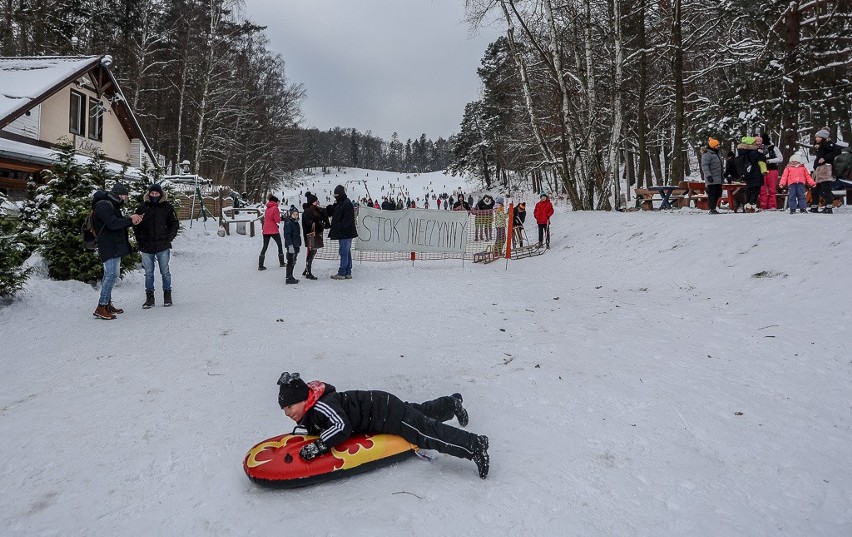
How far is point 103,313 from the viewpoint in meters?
7.20

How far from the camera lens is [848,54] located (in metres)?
16.2

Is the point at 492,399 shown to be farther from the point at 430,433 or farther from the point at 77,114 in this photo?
the point at 77,114

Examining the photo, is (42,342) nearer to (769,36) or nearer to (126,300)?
(126,300)

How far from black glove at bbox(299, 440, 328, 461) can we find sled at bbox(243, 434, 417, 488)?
0.11ft

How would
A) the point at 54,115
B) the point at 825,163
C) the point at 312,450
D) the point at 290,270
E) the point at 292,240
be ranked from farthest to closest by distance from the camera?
1. the point at 54,115
2. the point at 292,240
3. the point at 290,270
4. the point at 825,163
5. the point at 312,450

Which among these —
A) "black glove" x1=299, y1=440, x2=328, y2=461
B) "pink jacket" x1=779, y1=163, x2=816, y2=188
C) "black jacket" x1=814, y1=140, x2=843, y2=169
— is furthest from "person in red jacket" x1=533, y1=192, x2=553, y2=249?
"black glove" x1=299, y1=440, x2=328, y2=461

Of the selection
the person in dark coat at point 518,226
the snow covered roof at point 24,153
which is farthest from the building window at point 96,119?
the person in dark coat at point 518,226

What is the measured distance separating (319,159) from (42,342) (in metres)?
133

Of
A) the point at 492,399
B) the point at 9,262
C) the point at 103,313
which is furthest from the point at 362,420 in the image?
the point at 9,262

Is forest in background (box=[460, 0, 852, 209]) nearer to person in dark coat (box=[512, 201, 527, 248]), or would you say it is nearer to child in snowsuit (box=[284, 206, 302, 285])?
person in dark coat (box=[512, 201, 527, 248])

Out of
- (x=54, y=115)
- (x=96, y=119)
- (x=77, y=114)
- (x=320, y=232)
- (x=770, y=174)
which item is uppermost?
(x=96, y=119)

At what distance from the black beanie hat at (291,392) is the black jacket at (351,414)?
12 cm

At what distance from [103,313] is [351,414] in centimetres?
569

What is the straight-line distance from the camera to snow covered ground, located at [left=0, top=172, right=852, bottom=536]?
115 inches
